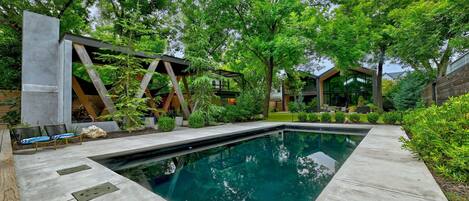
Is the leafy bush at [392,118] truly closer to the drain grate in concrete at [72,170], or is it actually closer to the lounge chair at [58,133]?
the drain grate in concrete at [72,170]

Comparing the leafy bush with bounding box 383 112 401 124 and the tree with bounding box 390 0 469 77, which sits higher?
the tree with bounding box 390 0 469 77

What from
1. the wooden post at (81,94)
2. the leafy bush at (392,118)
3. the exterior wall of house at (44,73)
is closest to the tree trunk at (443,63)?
the leafy bush at (392,118)

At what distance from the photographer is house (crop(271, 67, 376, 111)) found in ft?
79.3

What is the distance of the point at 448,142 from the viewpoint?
364 centimetres

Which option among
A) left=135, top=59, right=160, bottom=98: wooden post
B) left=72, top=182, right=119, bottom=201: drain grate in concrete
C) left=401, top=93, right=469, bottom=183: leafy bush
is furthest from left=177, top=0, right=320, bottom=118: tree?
left=72, top=182, right=119, bottom=201: drain grate in concrete

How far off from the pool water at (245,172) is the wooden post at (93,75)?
4.41 m

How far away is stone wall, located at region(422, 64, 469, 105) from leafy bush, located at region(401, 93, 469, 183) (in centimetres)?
374

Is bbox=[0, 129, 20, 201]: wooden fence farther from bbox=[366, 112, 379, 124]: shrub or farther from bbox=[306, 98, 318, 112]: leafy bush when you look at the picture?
bbox=[306, 98, 318, 112]: leafy bush

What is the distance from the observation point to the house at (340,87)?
24172mm

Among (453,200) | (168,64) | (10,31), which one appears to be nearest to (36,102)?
(168,64)

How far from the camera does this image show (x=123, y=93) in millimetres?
9305

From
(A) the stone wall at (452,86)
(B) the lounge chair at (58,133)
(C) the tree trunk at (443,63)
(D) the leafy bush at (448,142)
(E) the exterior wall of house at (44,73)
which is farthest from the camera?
(C) the tree trunk at (443,63)

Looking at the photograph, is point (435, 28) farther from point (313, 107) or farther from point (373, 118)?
point (313, 107)

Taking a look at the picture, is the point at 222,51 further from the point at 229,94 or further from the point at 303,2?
the point at 303,2
